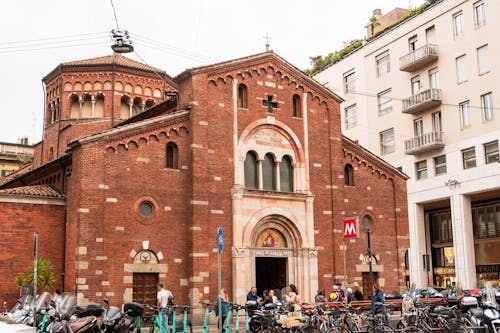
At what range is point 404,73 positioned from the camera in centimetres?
4194

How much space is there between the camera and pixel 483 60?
35750 mm

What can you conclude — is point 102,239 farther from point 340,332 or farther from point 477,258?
point 477,258

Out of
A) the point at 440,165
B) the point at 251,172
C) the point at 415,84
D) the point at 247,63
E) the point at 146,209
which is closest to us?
the point at 146,209

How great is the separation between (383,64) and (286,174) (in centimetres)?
2008

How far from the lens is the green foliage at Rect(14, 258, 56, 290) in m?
22.9

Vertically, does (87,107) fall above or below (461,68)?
below

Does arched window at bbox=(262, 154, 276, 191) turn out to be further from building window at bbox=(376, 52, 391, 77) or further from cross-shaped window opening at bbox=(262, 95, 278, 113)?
building window at bbox=(376, 52, 391, 77)

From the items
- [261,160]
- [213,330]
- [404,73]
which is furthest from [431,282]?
[213,330]

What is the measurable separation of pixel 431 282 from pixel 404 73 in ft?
48.3

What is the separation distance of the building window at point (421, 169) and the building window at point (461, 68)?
5.90 m

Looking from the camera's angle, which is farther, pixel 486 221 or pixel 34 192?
pixel 486 221

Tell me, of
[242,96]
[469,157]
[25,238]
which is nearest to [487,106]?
[469,157]

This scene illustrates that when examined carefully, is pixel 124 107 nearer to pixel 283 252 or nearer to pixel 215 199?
pixel 215 199

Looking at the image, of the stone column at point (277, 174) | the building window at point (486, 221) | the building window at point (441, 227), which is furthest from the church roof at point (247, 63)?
the building window at point (441, 227)
